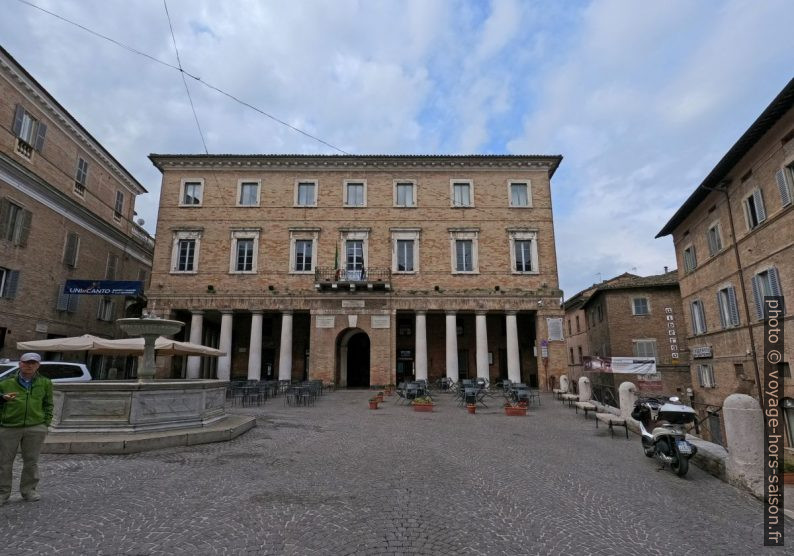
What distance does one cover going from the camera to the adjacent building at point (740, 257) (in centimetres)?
1395

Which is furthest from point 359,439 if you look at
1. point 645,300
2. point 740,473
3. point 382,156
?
point 645,300

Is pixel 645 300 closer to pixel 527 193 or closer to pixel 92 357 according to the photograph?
pixel 527 193

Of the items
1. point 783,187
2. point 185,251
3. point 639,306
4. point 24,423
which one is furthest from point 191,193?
point 639,306

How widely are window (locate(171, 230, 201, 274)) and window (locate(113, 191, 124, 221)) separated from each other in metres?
6.39

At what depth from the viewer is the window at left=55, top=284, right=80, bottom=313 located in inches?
850

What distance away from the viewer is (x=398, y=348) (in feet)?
87.7

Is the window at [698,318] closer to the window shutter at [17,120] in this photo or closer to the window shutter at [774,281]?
the window shutter at [774,281]

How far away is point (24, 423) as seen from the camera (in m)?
4.92

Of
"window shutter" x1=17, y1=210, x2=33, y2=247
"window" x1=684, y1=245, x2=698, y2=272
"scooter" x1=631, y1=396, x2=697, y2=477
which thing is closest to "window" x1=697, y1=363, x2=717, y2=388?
"window" x1=684, y1=245, x2=698, y2=272

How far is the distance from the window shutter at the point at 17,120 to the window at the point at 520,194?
24918 millimetres

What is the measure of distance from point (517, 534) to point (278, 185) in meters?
24.1

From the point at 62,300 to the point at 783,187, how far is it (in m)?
31.0

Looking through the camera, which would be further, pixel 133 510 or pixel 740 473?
pixel 740 473

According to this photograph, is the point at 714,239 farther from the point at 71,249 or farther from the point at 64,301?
the point at 71,249
